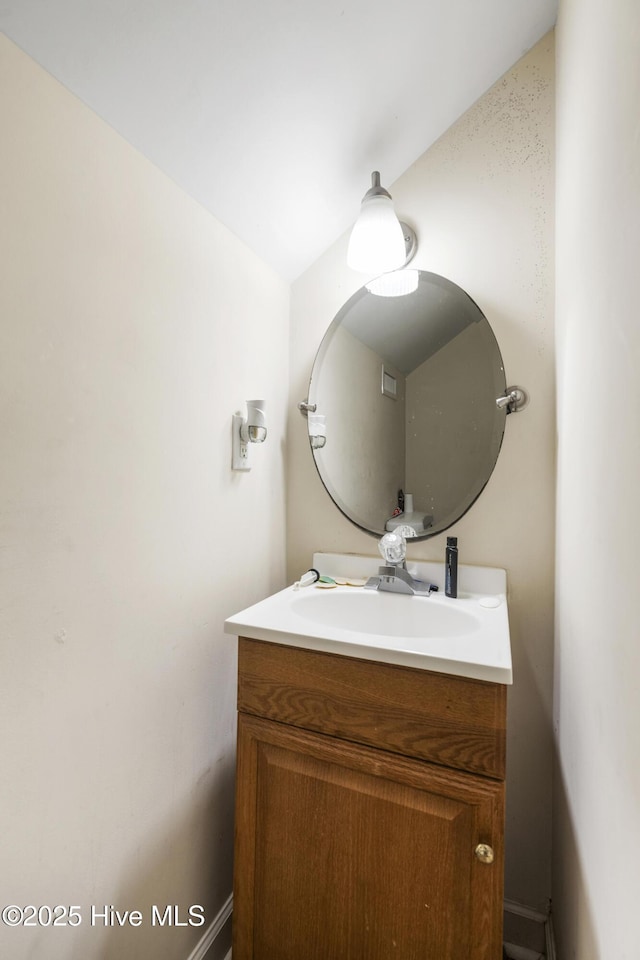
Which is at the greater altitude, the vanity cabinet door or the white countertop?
the white countertop

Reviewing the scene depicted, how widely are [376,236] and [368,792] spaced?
1.29 metres

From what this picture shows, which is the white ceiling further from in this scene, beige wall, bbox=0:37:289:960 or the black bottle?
the black bottle

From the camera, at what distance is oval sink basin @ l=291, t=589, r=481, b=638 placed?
1126mm

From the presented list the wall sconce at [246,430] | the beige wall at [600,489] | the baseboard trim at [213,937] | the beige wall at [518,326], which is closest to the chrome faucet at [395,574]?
the beige wall at [518,326]

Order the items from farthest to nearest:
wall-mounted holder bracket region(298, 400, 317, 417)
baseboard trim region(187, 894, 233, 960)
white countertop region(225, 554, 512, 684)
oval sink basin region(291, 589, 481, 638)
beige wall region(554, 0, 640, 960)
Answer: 1. wall-mounted holder bracket region(298, 400, 317, 417)
2. oval sink basin region(291, 589, 481, 638)
3. baseboard trim region(187, 894, 233, 960)
4. white countertop region(225, 554, 512, 684)
5. beige wall region(554, 0, 640, 960)

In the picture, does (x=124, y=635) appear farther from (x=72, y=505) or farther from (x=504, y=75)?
(x=504, y=75)

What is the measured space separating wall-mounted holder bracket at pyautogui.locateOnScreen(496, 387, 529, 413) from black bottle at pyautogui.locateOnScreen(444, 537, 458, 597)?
1.26 feet

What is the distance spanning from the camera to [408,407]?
1.31 m

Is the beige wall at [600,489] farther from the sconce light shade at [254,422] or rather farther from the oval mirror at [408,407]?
the sconce light shade at [254,422]

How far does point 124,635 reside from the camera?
2.82 feet

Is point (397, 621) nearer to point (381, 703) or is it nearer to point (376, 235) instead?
point (381, 703)

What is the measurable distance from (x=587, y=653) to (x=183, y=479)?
0.84 m

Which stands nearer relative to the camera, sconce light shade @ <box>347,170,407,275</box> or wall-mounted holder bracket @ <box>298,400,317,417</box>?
sconce light shade @ <box>347,170,407,275</box>

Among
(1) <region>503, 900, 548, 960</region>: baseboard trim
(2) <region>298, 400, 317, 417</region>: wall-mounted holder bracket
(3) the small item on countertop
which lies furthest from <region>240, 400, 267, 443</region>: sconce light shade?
(1) <region>503, 900, 548, 960</region>: baseboard trim
